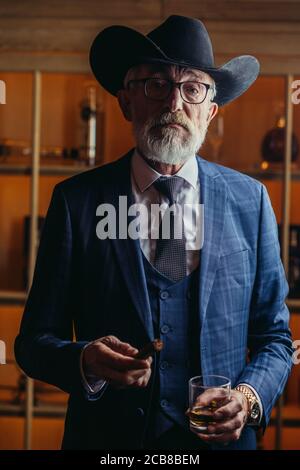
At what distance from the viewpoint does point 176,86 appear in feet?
6.49

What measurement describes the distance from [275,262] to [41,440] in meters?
1.37

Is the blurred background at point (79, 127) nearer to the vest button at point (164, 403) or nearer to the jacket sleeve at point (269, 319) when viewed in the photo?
the jacket sleeve at point (269, 319)

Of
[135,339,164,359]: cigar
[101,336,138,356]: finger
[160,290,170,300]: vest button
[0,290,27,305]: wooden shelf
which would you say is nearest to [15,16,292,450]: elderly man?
[160,290,170,300]: vest button

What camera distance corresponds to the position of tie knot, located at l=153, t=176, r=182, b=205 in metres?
2.05

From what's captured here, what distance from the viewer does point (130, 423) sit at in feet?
6.51

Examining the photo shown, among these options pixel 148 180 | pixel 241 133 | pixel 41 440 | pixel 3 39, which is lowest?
pixel 41 440

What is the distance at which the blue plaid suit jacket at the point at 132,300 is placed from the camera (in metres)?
1.96

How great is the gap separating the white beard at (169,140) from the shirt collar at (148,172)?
0.09ft

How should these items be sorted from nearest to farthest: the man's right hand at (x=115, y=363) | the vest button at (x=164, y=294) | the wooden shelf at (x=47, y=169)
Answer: the man's right hand at (x=115, y=363), the vest button at (x=164, y=294), the wooden shelf at (x=47, y=169)

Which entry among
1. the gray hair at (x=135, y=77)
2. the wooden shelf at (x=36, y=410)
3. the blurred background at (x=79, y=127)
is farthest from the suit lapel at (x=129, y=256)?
the wooden shelf at (x=36, y=410)

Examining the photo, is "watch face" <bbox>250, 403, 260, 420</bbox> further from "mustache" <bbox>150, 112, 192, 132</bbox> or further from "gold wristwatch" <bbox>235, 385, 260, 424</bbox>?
"mustache" <bbox>150, 112, 192, 132</bbox>

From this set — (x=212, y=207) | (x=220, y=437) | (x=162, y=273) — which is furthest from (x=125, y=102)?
(x=220, y=437)
